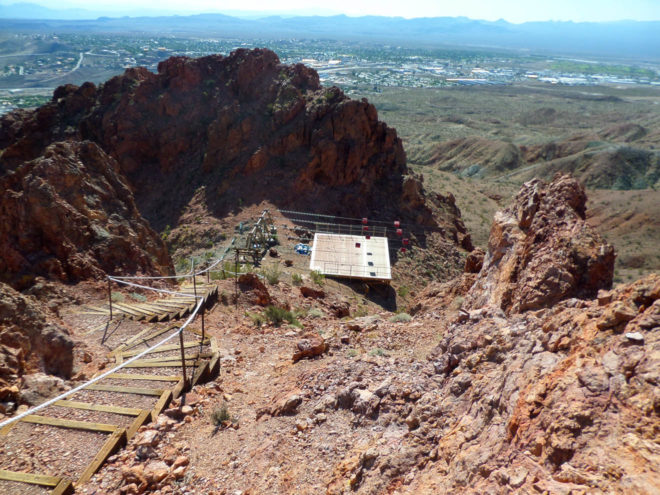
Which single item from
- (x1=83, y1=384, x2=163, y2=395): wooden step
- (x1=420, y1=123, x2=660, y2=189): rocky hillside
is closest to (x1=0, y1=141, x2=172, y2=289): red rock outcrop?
(x1=83, y1=384, x2=163, y2=395): wooden step

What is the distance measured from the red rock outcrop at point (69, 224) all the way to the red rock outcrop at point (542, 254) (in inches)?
372

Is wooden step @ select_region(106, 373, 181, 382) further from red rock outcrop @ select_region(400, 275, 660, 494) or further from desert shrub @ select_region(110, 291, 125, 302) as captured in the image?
desert shrub @ select_region(110, 291, 125, 302)

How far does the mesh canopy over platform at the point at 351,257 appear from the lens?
19878mm

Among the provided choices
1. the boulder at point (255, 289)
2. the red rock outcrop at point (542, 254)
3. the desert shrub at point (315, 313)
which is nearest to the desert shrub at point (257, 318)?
the boulder at point (255, 289)

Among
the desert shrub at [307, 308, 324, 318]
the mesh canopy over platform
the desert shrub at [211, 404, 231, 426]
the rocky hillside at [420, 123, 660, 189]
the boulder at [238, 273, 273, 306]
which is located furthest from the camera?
the rocky hillside at [420, 123, 660, 189]

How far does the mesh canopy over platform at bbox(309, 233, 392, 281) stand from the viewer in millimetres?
19878

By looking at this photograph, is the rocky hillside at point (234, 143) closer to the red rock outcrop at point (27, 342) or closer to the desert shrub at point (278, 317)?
the desert shrub at point (278, 317)

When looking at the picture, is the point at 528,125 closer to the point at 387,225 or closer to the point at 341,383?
the point at 387,225

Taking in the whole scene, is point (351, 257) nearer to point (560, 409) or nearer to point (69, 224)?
point (69, 224)

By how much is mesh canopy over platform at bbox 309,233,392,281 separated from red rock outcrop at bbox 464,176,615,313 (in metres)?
9.80

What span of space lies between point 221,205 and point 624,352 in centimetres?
2538

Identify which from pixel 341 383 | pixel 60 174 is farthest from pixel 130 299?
pixel 341 383

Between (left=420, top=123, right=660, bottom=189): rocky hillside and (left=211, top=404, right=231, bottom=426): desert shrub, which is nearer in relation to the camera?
(left=211, top=404, right=231, bottom=426): desert shrub

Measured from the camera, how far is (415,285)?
22.2 m
